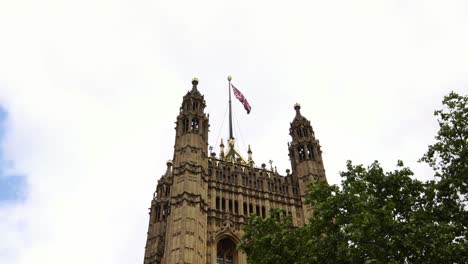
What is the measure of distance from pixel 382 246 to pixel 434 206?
2.69 meters

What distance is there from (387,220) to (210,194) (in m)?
25.7

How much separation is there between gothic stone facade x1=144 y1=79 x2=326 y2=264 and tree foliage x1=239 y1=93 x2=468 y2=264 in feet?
51.5

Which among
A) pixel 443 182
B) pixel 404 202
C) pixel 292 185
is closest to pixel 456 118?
pixel 443 182

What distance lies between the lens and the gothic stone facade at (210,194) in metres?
35.8

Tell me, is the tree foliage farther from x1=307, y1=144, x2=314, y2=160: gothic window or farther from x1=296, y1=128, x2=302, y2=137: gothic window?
x1=296, y1=128, x2=302, y2=137: gothic window

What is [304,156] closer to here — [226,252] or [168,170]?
[226,252]

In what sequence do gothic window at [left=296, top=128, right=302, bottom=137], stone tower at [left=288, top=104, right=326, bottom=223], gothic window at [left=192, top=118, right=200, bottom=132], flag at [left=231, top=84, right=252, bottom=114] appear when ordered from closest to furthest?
stone tower at [left=288, top=104, right=326, bottom=223] → gothic window at [left=192, top=118, right=200, bottom=132] → gothic window at [left=296, top=128, right=302, bottom=137] → flag at [left=231, top=84, right=252, bottom=114]

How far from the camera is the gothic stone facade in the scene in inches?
1410

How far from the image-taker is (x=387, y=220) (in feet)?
54.0

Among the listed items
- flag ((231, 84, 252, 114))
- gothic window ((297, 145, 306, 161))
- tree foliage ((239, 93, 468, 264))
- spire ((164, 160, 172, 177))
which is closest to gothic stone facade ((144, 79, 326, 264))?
gothic window ((297, 145, 306, 161))

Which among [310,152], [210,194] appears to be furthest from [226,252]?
[310,152]

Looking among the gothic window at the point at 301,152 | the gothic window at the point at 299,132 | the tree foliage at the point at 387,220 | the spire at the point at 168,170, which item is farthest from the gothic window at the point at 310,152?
the tree foliage at the point at 387,220

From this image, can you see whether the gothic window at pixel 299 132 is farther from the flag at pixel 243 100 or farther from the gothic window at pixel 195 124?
the gothic window at pixel 195 124

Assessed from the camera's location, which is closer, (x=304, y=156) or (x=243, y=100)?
(x=304, y=156)
